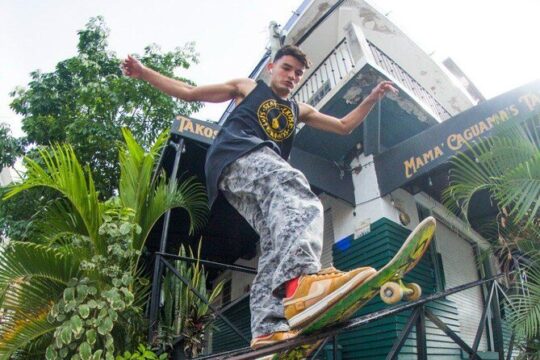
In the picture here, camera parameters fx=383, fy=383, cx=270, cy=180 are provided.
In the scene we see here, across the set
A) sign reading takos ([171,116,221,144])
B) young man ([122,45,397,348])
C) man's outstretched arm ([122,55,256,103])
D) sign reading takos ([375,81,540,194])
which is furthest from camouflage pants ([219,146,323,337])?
sign reading takos ([171,116,221,144])

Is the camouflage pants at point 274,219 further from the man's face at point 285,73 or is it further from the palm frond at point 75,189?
the palm frond at point 75,189

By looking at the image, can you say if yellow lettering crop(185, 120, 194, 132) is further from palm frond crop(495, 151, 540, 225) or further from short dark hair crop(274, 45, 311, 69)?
palm frond crop(495, 151, 540, 225)

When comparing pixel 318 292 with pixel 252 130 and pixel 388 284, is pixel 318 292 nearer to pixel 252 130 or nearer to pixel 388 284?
pixel 388 284

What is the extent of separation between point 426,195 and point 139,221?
13.9ft

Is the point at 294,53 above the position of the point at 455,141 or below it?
below

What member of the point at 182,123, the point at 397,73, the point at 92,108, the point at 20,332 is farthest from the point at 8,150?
the point at 397,73

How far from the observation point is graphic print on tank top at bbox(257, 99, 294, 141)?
2.11 m

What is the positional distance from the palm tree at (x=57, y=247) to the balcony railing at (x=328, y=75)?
9.69ft

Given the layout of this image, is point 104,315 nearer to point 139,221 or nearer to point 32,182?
point 139,221

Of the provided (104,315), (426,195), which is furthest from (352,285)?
(426,195)

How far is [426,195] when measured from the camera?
5.90m

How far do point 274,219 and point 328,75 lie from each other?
4.86 m

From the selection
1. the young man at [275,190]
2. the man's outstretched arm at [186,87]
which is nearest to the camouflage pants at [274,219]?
the young man at [275,190]

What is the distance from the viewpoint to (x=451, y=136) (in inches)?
167
